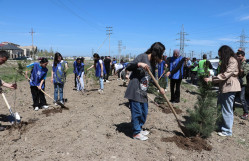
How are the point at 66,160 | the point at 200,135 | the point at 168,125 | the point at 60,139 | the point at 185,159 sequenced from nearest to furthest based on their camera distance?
the point at 66,160 → the point at 185,159 → the point at 60,139 → the point at 200,135 → the point at 168,125

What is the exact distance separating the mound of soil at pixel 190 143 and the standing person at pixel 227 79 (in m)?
0.89

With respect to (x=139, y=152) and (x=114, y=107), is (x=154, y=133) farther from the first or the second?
(x=114, y=107)

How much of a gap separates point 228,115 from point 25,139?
430 centimetres

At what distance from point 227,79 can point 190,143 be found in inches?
61.9

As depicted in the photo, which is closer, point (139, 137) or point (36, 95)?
point (139, 137)

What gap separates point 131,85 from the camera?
11.5 ft

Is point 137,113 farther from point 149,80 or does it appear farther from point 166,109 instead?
point 166,109

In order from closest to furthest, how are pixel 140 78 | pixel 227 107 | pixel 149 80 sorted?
pixel 140 78 < pixel 149 80 < pixel 227 107

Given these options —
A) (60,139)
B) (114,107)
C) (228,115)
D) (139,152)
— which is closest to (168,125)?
(228,115)

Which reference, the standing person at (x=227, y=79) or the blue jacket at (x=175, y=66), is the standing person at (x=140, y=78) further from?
the blue jacket at (x=175, y=66)

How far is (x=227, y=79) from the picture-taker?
4.03 m

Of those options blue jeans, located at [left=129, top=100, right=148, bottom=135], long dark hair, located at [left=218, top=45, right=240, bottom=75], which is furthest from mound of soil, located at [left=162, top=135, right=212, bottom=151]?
long dark hair, located at [left=218, top=45, right=240, bottom=75]

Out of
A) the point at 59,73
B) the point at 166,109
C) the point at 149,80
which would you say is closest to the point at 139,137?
the point at 149,80

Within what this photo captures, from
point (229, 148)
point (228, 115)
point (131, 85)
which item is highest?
point (131, 85)
